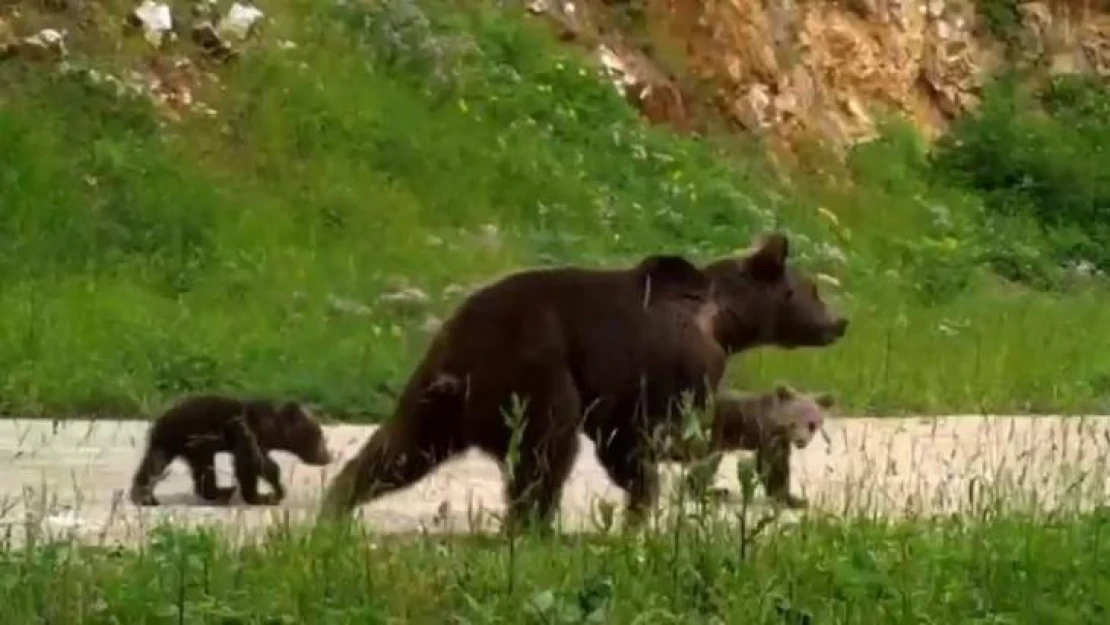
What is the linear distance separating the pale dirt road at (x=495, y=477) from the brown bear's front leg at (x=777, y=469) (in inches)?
4.9

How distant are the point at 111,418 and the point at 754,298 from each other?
4.43 m

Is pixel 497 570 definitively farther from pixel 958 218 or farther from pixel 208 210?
pixel 958 218

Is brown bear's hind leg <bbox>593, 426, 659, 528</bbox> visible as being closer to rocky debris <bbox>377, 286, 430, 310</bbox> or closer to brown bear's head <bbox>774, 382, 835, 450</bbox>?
brown bear's head <bbox>774, 382, 835, 450</bbox>

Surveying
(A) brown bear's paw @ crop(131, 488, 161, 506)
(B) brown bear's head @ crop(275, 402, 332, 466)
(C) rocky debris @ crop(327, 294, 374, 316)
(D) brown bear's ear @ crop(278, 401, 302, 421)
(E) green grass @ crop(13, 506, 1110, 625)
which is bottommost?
(E) green grass @ crop(13, 506, 1110, 625)

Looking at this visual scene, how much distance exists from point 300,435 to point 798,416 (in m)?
2.11

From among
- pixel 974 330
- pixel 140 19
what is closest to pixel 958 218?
pixel 974 330

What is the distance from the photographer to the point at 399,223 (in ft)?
68.1

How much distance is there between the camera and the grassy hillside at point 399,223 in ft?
50.9

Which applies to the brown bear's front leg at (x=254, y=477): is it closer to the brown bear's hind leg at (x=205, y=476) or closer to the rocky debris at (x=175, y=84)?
the brown bear's hind leg at (x=205, y=476)

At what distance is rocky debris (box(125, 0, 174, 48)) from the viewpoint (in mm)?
21578

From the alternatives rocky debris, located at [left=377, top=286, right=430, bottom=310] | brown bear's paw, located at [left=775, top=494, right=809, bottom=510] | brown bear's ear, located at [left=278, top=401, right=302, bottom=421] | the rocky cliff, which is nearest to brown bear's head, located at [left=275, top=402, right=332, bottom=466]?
brown bear's ear, located at [left=278, top=401, right=302, bottom=421]

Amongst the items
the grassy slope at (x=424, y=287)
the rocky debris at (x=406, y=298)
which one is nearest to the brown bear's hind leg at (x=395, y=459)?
the grassy slope at (x=424, y=287)

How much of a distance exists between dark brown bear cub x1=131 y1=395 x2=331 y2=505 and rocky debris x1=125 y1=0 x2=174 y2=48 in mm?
10903

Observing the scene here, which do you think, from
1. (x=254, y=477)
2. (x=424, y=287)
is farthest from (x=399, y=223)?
(x=254, y=477)
